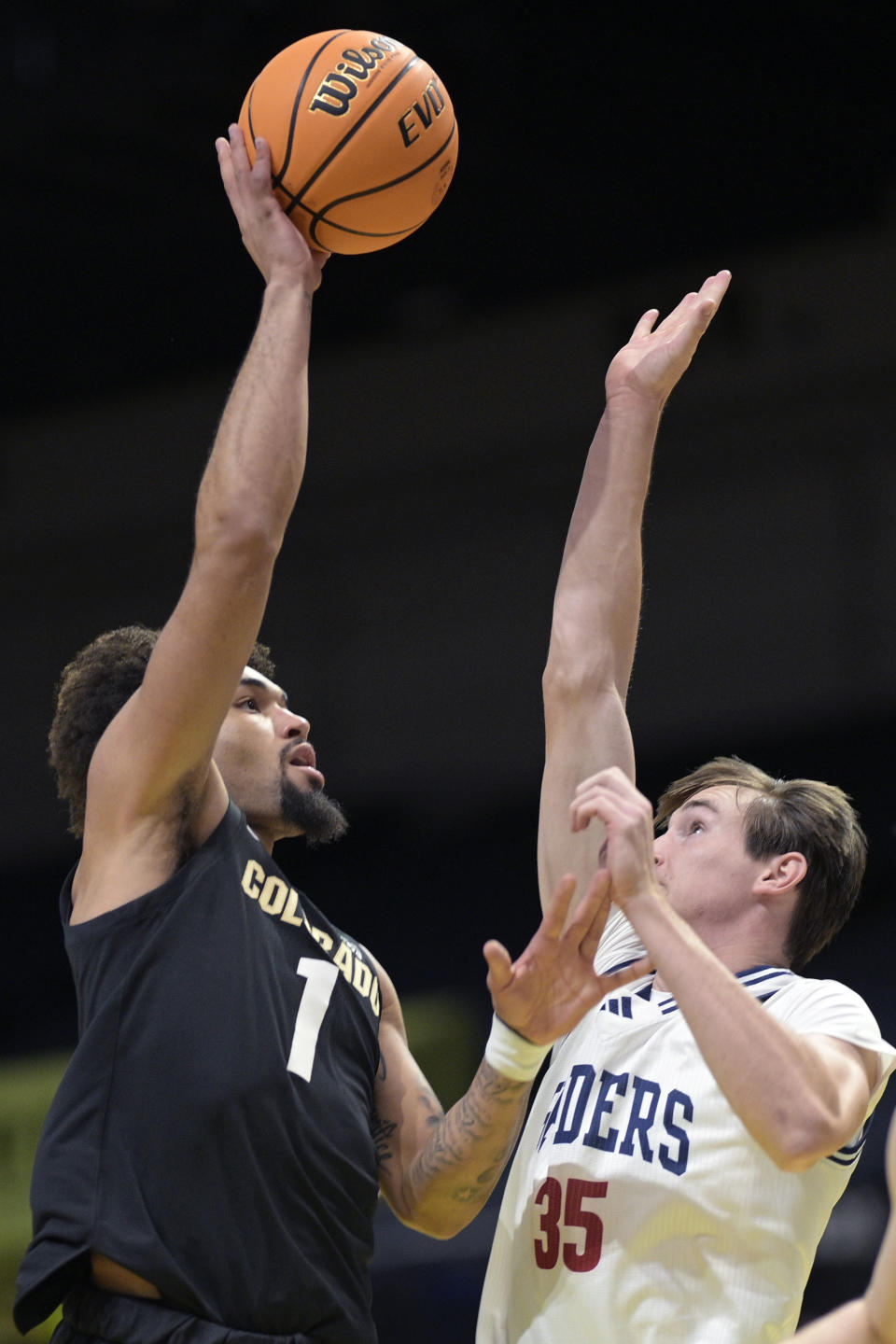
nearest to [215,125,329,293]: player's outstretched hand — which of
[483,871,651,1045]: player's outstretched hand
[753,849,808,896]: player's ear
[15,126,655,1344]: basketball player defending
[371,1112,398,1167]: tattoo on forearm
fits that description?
[15,126,655,1344]: basketball player defending

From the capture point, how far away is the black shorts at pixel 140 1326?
245 cm

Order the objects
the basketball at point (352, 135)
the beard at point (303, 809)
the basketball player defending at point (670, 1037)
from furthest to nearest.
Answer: the beard at point (303, 809) → the basketball at point (352, 135) → the basketball player defending at point (670, 1037)

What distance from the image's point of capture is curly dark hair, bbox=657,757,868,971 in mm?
3154

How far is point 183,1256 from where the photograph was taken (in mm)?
2482

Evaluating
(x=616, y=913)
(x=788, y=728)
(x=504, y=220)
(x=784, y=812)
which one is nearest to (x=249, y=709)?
(x=616, y=913)

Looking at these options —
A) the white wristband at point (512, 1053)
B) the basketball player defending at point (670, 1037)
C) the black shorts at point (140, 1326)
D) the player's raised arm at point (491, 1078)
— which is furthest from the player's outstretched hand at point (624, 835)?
the black shorts at point (140, 1326)

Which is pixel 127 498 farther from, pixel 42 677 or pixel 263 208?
pixel 263 208

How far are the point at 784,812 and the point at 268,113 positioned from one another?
1.72m

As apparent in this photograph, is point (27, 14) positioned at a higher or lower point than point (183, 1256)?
higher

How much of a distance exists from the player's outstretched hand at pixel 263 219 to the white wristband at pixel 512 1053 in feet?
4.46

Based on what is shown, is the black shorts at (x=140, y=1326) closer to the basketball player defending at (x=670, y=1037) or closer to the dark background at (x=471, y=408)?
the basketball player defending at (x=670, y=1037)

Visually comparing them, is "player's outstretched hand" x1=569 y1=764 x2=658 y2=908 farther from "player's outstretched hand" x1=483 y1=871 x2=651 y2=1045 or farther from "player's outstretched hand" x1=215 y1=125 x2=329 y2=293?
"player's outstretched hand" x1=215 y1=125 x2=329 y2=293

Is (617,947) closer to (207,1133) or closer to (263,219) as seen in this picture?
(207,1133)

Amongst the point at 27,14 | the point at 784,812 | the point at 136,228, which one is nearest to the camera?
the point at 784,812
